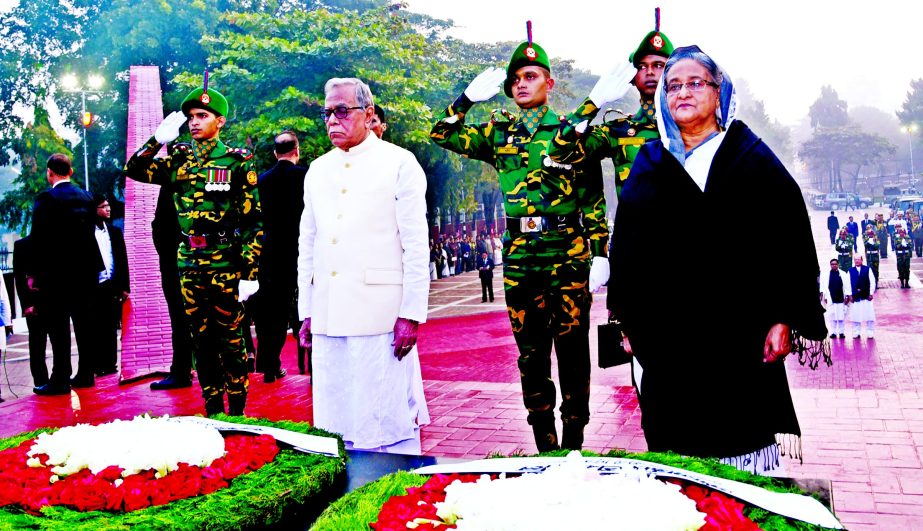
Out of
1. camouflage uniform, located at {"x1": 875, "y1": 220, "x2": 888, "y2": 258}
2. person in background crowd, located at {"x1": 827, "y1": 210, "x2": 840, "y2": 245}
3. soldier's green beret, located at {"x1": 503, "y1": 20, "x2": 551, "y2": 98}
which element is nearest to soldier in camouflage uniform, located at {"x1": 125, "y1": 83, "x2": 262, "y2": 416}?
soldier's green beret, located at {"x1": 503, "y1": 20, "x2": 551, "y2": 98}

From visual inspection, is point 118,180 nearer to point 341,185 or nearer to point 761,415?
point 341,185

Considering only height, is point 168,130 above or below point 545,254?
above

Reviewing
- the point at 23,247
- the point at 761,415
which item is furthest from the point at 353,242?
the point at 23,247

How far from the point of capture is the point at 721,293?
2594mm

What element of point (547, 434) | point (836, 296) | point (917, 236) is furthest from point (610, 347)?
point (917, 236)

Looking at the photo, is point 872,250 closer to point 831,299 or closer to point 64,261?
point 831,299

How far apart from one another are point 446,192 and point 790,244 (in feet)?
75.0

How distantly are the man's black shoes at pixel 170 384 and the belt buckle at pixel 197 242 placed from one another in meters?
2.46

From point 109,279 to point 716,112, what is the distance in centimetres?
703

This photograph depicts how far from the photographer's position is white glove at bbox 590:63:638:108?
12.3ft

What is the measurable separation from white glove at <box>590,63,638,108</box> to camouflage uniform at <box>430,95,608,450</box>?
0.74ft

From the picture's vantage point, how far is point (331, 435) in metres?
2.54

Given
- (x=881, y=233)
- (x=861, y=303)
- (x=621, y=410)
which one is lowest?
(x=621, y=410)

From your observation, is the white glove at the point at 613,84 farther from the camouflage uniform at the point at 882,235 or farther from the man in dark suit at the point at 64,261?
the camouflage uniform at the point at 882,235
